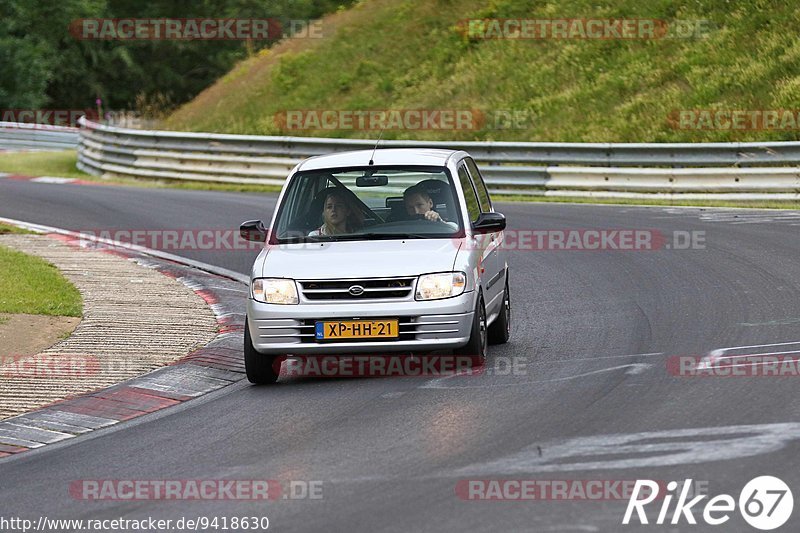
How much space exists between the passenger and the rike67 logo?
4663mm

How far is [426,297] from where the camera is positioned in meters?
9.93

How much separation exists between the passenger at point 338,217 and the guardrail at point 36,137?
33.2m

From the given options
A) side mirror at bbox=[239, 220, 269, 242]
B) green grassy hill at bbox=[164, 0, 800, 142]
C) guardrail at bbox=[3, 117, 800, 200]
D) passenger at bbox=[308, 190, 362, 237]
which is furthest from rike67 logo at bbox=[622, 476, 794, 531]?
green grassy hill at bbox=[164, 0, 800, 142]

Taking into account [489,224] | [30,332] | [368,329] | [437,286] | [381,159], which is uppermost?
[381,159]

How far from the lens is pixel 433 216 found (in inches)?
428

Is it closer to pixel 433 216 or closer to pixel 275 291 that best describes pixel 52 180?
pixel 433 216

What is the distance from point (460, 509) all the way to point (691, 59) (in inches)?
1004

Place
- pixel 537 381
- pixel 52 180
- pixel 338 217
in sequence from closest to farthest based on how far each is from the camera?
pixel 537 381 → pixel 338 217 → pixel 52 180

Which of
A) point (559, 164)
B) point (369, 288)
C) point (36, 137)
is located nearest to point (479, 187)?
point (369, 288)

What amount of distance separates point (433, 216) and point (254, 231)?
4.79 ft

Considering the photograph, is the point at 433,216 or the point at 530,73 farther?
the point at 530,73

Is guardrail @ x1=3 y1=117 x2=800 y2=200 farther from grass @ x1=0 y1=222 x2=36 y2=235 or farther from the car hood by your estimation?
the car hood

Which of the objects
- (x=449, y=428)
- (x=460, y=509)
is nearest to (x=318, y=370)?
(x=449, y=428)

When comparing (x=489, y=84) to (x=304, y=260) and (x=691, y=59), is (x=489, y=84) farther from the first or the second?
(x=304, y=260)
